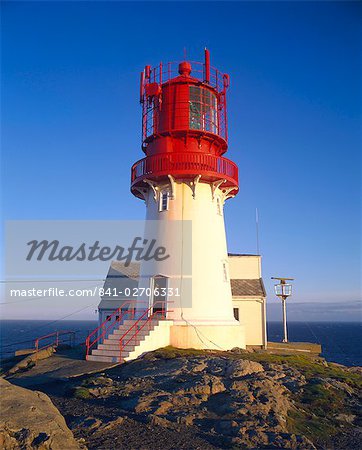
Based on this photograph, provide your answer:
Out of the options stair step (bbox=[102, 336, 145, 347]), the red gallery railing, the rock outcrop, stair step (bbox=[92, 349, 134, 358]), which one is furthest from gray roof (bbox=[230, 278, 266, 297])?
the rock outcrop

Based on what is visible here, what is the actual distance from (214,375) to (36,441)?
652 centimetres

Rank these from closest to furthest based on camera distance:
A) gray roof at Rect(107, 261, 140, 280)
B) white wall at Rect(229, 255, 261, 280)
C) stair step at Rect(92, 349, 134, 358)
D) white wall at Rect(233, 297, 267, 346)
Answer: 1. stair step at Rect(92, 349, 134, 358)
2. white wall at Rect(233, 297, 267, 346)
3. white wall at Rect(229, 255, 261, 280)
4. gray roof at Rect(107, 261, 140, 280)

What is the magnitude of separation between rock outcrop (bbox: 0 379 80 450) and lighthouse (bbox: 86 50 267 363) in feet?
29.0

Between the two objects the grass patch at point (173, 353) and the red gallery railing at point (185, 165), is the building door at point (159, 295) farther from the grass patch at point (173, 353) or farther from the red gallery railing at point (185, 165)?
the red gallery railing at point (185, 165)

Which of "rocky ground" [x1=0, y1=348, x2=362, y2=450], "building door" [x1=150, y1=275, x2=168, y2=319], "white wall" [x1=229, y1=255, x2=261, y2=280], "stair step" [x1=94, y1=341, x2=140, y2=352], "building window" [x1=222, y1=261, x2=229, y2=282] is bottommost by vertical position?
"rocky ground" [x1=0, y1=348, x2=362, y2=450]

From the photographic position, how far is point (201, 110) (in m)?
20.5

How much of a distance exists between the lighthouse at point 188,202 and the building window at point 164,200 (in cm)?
5

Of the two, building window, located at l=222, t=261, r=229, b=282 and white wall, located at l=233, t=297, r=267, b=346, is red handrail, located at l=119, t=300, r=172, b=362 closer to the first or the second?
building window, located at l=222, t=261, r=229, b=282

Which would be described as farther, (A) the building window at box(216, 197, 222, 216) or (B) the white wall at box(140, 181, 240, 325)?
(A) the building window at box(216, 197, 222, 216)

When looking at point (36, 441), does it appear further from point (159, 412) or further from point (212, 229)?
point (212, 229)

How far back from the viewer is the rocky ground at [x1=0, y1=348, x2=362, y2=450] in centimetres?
866

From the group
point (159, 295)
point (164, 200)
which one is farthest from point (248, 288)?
point (164, 200)

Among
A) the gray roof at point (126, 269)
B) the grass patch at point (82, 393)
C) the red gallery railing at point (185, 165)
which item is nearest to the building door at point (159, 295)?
the red gallery railing at point (185, 165)

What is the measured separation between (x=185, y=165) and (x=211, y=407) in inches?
461
